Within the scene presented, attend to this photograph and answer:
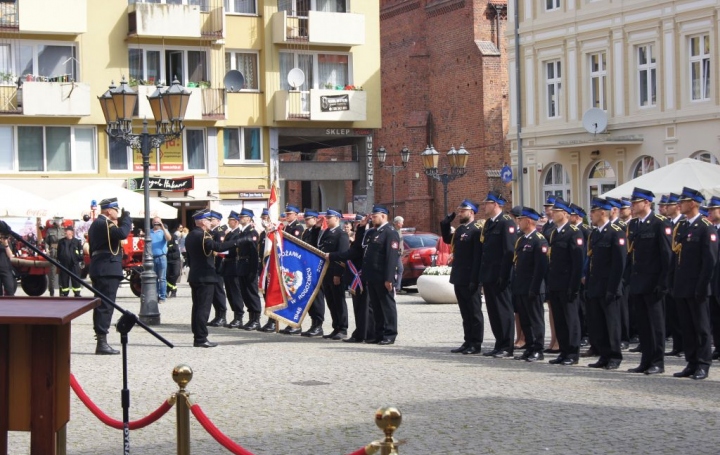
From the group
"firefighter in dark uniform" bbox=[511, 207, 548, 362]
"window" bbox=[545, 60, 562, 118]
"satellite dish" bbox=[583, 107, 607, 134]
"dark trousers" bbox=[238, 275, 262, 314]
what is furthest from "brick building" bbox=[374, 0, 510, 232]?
"firefighter in dark uniform" bbox=[511, 207, 548, 362]

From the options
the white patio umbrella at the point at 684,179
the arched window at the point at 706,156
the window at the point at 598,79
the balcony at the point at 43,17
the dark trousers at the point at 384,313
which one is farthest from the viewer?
the balcony at the point at 43,17

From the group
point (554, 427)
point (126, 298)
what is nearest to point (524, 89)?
point (126, 298)

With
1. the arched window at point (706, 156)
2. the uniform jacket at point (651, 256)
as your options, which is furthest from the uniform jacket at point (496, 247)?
the arched window at point (706, 156)

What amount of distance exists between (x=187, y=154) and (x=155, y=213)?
40.5ft

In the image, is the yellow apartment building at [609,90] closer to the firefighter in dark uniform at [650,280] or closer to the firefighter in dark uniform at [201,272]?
the firefighter in dark uniform at [201,272]

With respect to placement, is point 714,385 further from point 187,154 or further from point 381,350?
point 187,154

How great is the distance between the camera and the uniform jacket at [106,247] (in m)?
17.8

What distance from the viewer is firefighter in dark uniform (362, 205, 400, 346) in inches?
763

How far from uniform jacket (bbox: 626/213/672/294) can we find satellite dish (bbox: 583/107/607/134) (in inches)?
1107

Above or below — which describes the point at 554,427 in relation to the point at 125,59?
below

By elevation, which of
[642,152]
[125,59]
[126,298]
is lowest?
[126,298]

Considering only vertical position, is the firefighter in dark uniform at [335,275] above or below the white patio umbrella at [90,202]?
below

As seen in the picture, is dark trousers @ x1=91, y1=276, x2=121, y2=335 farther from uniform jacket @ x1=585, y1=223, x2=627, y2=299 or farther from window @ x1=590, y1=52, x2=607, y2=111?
window @ x1=590, y1=52, x2=607, y2=111

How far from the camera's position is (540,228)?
19.2m
